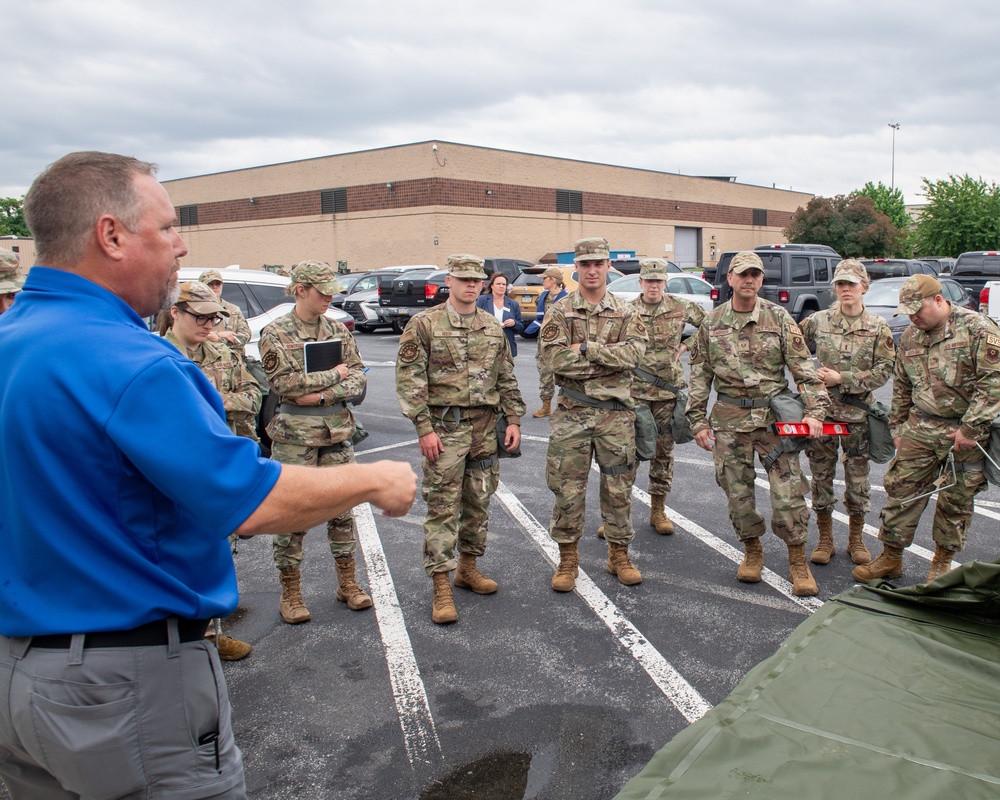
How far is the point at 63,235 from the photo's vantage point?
1.76 metres

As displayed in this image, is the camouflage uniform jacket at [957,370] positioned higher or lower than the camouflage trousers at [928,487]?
higher

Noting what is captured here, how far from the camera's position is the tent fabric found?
208cm

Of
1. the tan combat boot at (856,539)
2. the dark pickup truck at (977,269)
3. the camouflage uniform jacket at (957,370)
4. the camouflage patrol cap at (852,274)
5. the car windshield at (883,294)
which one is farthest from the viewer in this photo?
the dark pickup truck at (977,269)

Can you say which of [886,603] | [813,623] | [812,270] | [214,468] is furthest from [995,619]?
[812,270]

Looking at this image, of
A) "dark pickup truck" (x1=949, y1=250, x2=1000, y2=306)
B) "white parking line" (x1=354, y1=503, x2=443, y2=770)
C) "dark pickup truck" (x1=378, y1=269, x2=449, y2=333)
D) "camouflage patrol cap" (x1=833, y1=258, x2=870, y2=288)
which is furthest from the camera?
"dark pickup truck" (x1=378, y1=269, x2=449, y2=333)

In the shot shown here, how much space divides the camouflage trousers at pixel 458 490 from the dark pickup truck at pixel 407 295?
16.1m

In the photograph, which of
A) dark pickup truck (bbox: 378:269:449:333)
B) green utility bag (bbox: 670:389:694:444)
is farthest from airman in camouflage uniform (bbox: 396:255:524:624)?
dark pickup truck (bbox: 378:269:449:333)

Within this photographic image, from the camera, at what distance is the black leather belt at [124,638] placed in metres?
1.70

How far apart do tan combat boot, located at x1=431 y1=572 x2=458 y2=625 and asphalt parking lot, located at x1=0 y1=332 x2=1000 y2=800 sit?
0.06 m

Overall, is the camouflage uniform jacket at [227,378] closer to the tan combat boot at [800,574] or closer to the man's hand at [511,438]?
the man's hand at [511,438]

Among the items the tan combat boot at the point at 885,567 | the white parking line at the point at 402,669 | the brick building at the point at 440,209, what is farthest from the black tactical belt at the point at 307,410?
the brick building at the point at 440,209

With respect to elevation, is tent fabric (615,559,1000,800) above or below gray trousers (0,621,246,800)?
below

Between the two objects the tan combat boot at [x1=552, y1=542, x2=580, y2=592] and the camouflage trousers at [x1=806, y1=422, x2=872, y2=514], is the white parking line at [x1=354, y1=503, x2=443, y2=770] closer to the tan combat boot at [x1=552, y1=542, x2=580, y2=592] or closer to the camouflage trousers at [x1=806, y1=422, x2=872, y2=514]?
the tan combat boot at [x1=552, y1=542, x2=580, y2=592]

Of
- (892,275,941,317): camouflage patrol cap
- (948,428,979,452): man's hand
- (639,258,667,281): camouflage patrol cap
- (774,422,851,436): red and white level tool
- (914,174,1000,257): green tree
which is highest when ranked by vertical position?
(914,174,1000,257): green tree
